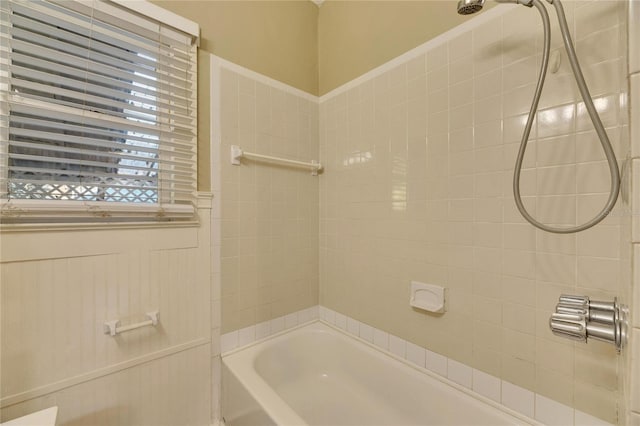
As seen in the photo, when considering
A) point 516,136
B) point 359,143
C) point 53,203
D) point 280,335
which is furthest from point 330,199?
point 53,203

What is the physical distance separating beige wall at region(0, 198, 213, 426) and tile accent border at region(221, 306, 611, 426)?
277 millimetres

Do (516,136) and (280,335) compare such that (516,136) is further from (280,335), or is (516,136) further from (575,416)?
(280,335)

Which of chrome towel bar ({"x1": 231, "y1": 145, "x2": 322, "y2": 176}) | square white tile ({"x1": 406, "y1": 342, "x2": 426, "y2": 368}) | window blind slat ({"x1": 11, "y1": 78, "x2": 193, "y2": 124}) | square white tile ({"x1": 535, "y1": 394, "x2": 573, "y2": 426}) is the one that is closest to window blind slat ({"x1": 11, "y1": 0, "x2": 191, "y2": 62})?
window blind slat ({"x1": 11, "y1": 78, "x2": 193, "y2": 124})

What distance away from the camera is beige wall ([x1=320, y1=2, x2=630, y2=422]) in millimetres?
862

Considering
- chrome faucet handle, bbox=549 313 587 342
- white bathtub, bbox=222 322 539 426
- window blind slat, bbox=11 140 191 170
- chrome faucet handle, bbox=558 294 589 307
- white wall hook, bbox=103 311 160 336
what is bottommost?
white bathtub, bbox=222 322 539 426

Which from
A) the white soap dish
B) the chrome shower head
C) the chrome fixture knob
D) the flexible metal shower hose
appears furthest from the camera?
the white soap dish

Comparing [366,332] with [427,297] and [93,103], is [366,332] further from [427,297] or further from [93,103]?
[93,103]

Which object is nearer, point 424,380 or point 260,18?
point 424,380

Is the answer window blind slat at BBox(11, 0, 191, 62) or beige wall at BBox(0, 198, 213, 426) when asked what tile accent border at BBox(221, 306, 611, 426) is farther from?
window blind slat at BBox(11, 0, 191, 62)

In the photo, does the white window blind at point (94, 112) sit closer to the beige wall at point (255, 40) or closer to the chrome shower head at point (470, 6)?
the beige wall at point (255, 40)

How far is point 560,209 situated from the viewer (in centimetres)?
93

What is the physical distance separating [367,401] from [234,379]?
0.74 metres

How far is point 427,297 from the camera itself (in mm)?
1300

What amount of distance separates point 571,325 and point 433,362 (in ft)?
2.69
